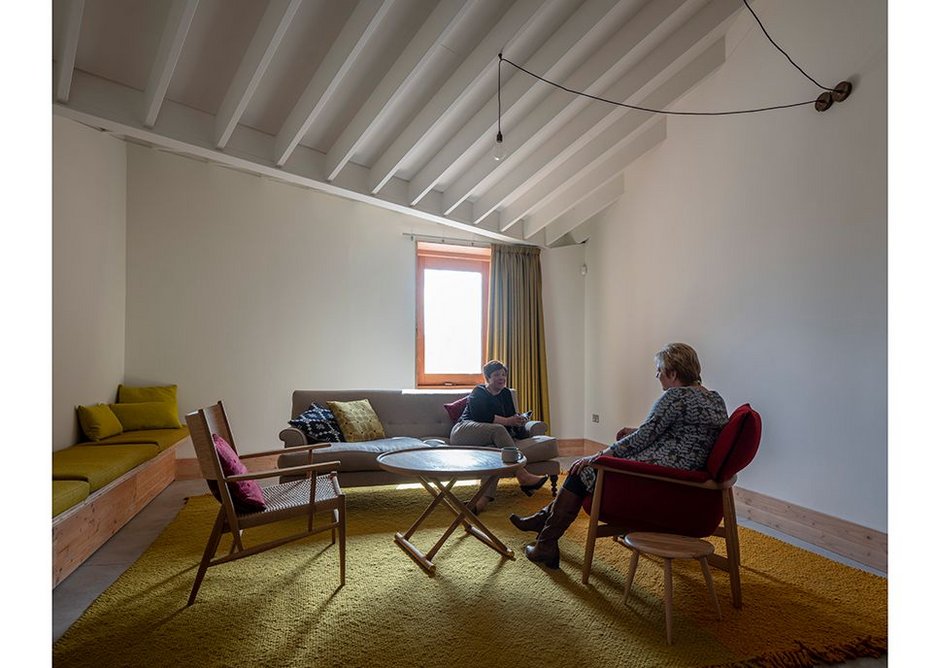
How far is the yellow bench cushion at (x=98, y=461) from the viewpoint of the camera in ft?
10.4

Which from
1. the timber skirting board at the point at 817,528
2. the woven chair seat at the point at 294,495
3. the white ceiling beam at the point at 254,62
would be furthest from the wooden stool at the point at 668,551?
the white ceiling beam at the point at 254,62

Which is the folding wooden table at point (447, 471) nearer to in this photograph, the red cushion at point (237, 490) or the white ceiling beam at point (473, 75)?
the red cushion at point (237, 490)

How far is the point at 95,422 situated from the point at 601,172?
4.94 meters

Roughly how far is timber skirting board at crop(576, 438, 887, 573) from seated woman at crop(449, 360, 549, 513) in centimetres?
150

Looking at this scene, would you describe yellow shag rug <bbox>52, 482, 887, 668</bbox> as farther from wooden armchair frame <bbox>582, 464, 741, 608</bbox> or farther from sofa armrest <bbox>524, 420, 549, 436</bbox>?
sofa armrest <bbox>524, 420, 549, 436</bbox>

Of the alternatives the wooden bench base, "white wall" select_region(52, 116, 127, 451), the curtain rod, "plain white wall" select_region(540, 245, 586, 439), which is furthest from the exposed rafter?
the wooden bench base

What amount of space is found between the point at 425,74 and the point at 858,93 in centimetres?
274

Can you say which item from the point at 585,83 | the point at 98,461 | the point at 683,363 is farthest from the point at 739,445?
the point at 98,461

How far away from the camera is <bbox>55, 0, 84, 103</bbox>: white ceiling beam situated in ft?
9.31

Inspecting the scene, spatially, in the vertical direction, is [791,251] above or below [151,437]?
above

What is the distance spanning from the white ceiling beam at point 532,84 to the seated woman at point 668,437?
219cm

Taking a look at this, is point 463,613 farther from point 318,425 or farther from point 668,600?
point 318,425

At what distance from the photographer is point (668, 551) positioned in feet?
7.68
